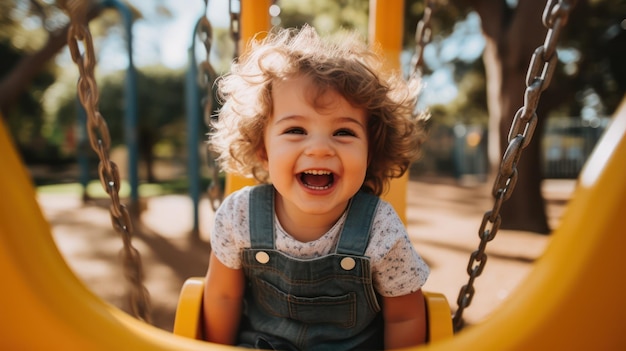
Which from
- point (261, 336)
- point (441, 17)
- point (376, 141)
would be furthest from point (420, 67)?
point (441, 17)

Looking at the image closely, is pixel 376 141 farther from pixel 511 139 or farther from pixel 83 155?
pixel 83 155

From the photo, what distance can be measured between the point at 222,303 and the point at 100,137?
12.8 inches

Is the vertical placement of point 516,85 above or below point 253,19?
below

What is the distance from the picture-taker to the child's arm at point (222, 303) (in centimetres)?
82

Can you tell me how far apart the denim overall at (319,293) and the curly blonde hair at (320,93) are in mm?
129

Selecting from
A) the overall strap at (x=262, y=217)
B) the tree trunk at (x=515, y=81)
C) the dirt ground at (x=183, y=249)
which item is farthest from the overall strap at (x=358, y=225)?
the tree trunk at (x=515, y=81)

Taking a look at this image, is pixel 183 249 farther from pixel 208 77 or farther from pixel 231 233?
pixel 231 233

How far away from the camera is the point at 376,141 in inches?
34.5

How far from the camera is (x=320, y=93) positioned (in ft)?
2.45

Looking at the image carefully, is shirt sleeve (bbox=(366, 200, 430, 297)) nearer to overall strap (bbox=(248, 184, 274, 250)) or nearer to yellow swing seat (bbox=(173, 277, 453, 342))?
yellow swing seat (bbox=(173, 277, 453, 342))

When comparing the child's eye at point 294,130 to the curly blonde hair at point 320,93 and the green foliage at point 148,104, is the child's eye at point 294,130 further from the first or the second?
the green foliage at point 148,104

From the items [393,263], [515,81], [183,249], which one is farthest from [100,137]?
[515,81]

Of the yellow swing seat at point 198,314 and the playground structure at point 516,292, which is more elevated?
the playground structure at point 516,292

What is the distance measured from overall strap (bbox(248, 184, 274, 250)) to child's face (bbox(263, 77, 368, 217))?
0.10 m
